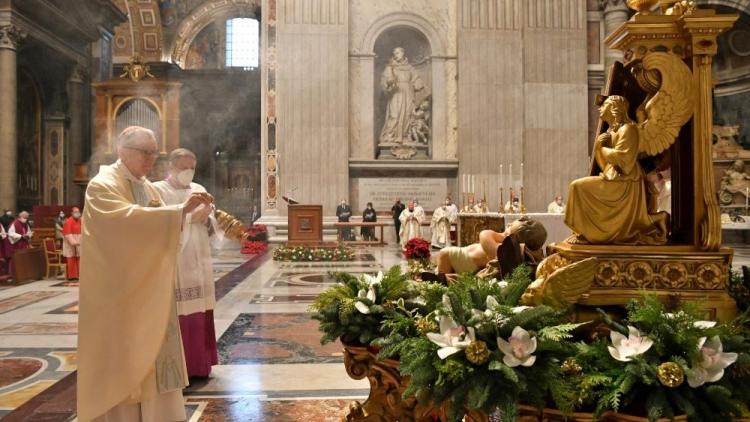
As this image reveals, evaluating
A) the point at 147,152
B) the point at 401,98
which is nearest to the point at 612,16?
the point at 401,98

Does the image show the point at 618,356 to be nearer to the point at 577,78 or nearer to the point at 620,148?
the point at 620,148

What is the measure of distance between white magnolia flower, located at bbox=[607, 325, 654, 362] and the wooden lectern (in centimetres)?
1253

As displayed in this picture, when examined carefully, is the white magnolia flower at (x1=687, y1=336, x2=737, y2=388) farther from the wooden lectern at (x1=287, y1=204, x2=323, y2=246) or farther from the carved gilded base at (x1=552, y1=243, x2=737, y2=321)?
the wooden lectern at (x1=287, y1=204, x2=323, y2=246)

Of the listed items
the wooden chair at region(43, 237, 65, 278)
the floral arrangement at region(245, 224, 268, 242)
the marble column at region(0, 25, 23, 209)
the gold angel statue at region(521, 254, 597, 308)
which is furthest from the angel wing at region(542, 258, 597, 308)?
the marble column at region(0, 25, 23, 209)

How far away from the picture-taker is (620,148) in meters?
1.91

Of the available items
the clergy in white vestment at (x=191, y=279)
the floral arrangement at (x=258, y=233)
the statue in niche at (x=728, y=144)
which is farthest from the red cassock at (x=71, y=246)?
the statue in niche at (x=728, y=144)

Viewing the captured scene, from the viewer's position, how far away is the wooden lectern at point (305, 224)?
1405cm

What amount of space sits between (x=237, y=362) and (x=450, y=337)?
2.95m

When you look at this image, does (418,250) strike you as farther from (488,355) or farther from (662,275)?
(488,355)

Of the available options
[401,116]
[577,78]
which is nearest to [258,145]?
[401,116]

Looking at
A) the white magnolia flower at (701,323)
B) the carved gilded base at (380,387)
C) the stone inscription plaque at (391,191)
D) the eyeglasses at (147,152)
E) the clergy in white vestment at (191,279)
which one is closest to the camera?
the white magnolia flower at (701,323)

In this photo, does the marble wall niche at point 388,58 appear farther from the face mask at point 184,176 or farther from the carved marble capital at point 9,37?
the face mask at point 184,176

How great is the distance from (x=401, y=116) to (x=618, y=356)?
15654mm

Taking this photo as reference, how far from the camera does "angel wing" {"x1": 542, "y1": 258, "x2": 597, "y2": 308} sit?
5.91 feet
